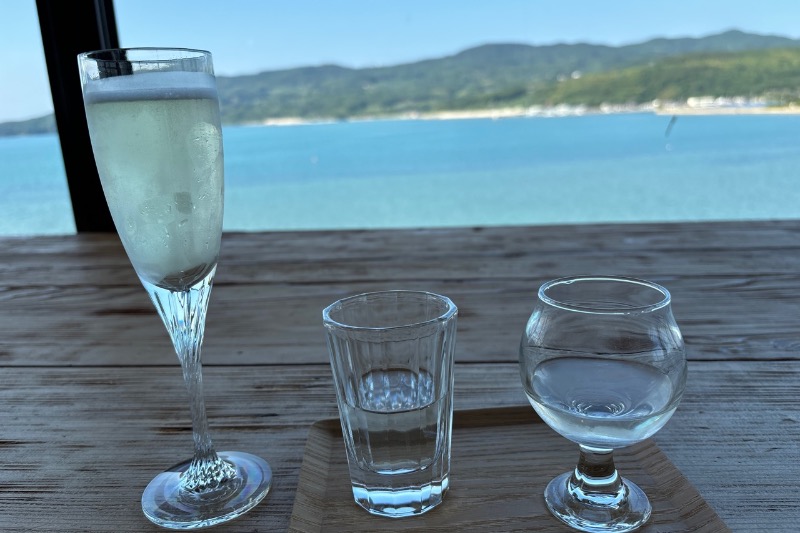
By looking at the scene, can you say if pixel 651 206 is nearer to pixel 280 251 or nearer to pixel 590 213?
pixel 590 213

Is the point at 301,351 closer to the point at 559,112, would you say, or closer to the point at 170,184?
the point at 170,184

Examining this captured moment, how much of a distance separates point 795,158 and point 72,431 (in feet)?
24.3

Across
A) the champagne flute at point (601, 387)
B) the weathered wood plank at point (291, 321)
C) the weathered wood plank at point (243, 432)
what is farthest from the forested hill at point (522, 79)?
the champagne flute at point (601, 387)

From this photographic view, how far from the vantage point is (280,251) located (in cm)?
105

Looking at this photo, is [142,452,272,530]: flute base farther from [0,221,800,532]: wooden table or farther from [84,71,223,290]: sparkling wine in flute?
[84,71,223,290]: sparkling wine in flute

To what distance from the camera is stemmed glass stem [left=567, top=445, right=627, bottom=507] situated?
0.38m

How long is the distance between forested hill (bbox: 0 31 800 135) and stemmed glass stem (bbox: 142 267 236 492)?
6791 millimetres

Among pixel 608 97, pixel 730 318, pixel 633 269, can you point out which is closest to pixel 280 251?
pixel 633 269

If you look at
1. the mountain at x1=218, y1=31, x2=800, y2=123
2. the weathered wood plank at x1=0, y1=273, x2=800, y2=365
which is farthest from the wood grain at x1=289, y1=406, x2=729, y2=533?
the mountain at x1=218, y1=31, x2=800, y2=123

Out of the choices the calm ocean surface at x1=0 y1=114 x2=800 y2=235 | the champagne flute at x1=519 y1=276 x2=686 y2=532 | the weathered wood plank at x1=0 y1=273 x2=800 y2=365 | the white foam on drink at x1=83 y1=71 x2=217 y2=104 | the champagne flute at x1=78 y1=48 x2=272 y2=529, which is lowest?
the calm ocean surface at x1=0 y1=114 x2=800 y2=235

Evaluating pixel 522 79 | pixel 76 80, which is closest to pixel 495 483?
pixel 76 80

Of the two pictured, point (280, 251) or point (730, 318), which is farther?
point (280, 251)

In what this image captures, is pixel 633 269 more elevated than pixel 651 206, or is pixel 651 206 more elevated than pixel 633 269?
pixel 633 269

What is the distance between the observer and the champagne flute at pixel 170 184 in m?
0.38
